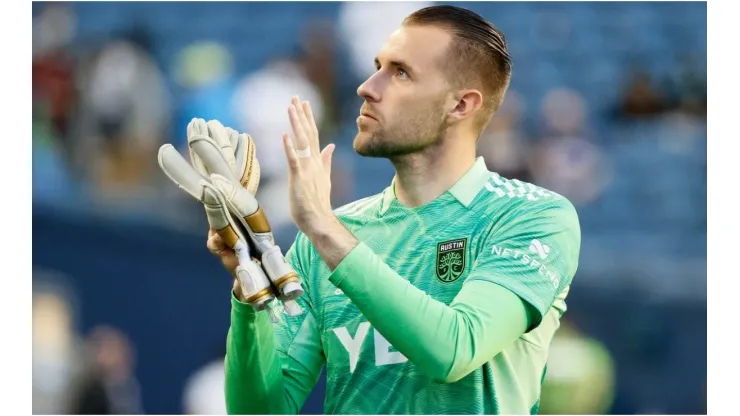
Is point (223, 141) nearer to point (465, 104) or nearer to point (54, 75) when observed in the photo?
point (465, 104)

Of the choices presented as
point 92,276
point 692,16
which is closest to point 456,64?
point 92,276

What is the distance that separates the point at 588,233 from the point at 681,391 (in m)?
1.31

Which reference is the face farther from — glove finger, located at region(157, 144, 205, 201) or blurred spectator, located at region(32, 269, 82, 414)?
blurred spectator, located at region(32, 269, 82, 414)

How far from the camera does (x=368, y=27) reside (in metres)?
9.05

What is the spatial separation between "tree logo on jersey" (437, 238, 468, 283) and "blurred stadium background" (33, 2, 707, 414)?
440cm

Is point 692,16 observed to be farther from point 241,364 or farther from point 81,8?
point 241,364

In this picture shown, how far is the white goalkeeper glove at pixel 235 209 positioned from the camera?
2650 millimetres

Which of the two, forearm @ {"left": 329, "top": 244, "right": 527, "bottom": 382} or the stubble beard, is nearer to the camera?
forearm @ {"left": 329, "top": 244, "right": 527, "bottom": 382}

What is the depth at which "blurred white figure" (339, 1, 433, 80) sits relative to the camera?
8938mm

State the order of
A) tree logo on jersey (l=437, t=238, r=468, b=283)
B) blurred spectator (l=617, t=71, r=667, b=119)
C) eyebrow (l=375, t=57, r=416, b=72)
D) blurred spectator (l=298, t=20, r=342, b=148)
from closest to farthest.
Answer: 1. tree logo on jersey (l=437, t=238, r=468, b=283)
2. eyebrow (l=375, t=57, r=416, b=72)
3. blurred spectator (l=298, t=20, r=342, b=148)
4. blurred spectator (l=617, t=71, r=667, b=119)

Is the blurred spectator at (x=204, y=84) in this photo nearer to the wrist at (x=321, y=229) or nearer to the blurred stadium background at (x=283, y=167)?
the blurred stadium background at (x=283, y=167)

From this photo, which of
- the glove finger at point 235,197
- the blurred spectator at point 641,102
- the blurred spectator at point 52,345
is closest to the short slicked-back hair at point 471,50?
the glove finger at point 235,197

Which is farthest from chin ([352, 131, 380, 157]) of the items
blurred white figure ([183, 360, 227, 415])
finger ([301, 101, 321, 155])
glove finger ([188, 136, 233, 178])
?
blurred white figure ([183, 360, 227, 415])

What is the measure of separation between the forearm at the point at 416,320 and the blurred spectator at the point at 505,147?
17.5 feet
